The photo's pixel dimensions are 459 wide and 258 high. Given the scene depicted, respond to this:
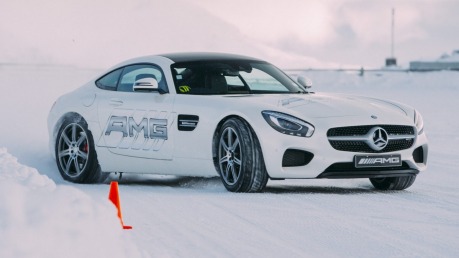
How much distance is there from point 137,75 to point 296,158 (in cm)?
235

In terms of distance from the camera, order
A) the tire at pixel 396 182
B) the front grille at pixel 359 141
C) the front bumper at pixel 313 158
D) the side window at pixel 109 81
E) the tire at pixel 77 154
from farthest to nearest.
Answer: the side window at pixel 109 81 → the tire at pixel 77 154 → the tire at pixel 396 182 → the front grille at pixel 359 141 → the front bumper at pixel 313 158

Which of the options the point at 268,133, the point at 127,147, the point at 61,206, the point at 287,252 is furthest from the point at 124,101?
the point at 61,206

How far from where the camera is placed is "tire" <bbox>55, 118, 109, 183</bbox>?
1123 cm

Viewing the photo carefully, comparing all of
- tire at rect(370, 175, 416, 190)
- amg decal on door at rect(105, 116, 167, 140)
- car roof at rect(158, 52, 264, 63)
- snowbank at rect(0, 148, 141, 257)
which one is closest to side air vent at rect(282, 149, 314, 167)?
tire at rect(370, 175, 416, 190)

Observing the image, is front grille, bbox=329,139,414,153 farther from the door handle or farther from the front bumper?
the door handle

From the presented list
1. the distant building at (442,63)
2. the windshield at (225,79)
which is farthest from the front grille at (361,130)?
the distant building at (442,63)

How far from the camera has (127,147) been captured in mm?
10859

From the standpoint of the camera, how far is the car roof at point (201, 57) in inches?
430

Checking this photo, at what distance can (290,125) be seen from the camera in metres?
9.41

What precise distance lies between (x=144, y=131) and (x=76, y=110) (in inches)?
48.2

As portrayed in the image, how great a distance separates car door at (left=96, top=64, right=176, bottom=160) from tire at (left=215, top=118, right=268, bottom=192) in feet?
2.58

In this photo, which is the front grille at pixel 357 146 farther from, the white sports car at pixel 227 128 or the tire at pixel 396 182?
the tire at pixel 396 182

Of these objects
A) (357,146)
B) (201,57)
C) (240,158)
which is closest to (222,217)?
(240,158)

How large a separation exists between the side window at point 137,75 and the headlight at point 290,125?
5.53 feet
